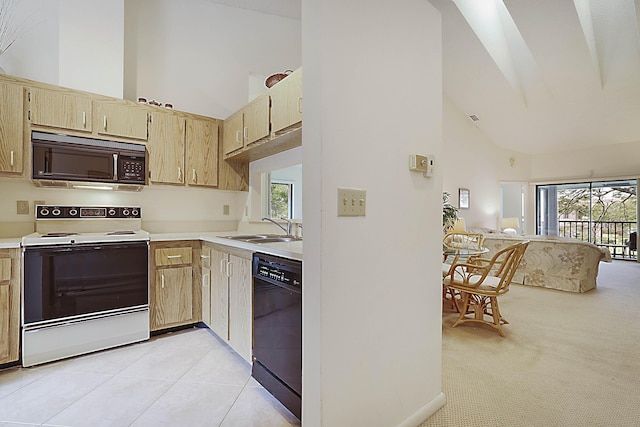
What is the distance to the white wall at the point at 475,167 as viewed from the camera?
23.4ft

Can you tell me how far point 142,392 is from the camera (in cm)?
Answer: 193

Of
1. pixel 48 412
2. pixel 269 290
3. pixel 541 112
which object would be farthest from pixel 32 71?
pixel 541 112

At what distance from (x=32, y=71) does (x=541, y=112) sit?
8.43 meters

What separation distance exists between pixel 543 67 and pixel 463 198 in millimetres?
2924

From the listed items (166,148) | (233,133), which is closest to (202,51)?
(233,133)

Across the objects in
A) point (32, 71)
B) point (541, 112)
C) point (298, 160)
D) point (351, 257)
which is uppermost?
point (541, 112)

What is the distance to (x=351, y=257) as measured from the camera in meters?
1.35

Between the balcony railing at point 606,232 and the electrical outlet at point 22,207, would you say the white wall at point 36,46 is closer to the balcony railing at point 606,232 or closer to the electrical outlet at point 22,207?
the electrical outlet at point 22,207

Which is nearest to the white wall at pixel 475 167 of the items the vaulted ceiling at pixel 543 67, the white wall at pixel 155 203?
the vaulted ceiling at pixel 543 67

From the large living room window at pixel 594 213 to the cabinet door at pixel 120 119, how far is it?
954cm

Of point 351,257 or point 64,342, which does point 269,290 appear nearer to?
point 351,257

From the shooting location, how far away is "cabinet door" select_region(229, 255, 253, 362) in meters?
2.10

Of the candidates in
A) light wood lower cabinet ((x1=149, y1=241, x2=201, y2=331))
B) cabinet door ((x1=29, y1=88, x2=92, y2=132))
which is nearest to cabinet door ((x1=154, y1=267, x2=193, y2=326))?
light wood lower cabinet ((x1=149, y1=241, x2=201, y2=331))

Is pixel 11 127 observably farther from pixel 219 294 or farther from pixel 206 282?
pixel 219 294
